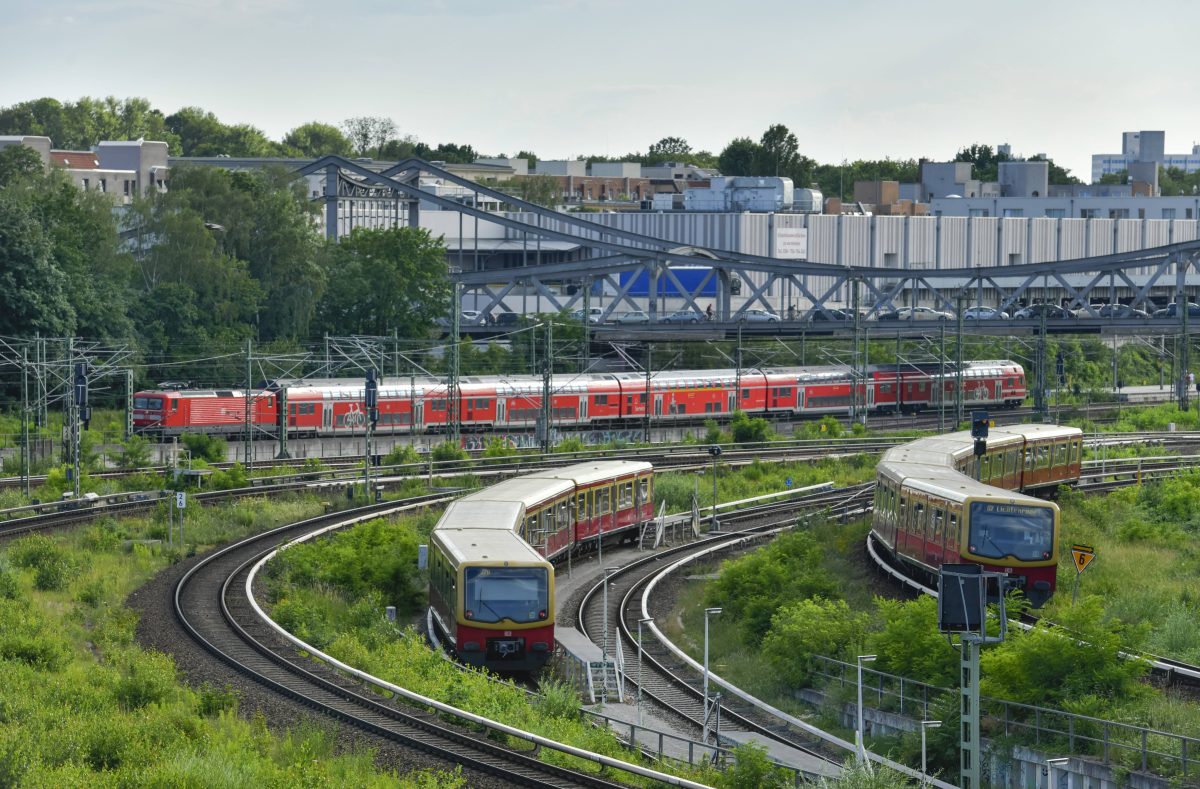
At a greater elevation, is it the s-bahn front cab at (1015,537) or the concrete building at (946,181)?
the concrete building at (946,181)

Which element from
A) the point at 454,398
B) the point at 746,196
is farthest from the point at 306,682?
the point at 746,196

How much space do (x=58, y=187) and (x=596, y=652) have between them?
262 ft

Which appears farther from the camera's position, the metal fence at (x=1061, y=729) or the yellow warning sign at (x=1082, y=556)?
the yellow warning sign at (x=1082, y=556)

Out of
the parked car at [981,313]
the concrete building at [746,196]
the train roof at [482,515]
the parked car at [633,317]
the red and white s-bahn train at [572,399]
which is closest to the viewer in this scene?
the train roof at [482,515]

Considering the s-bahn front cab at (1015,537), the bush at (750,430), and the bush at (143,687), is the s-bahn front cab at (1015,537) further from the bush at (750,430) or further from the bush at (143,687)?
the bush at (750,430)

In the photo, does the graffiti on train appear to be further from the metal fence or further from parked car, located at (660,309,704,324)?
the metal fence

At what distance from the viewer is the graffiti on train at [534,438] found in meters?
69.3

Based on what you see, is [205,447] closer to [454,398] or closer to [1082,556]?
[454,398]

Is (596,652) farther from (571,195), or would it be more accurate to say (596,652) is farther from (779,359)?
(571,195)

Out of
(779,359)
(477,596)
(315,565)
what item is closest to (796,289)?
(779,359)

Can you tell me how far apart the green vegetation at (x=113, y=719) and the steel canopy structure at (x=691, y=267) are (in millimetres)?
49304

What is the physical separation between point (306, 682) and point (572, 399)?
47052 mm

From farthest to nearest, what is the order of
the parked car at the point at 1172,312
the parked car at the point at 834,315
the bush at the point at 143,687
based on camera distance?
the parked car at the point at 834,315
the parked car at the point at 1172,312
the bush at the point at 143,687

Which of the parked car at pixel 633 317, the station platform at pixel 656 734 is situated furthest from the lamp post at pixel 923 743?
the parked car at pixel 633 317
